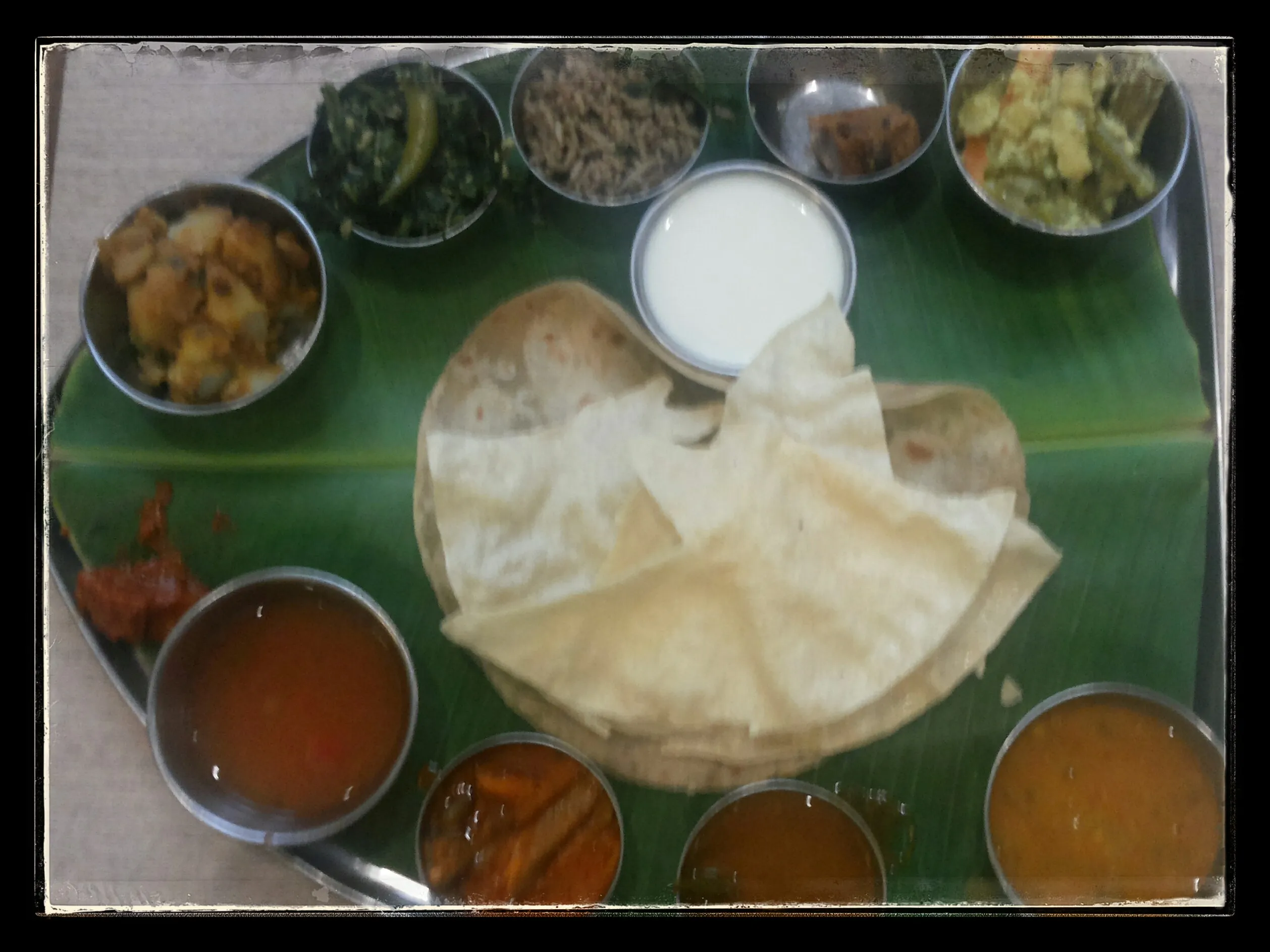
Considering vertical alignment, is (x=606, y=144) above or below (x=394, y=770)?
above

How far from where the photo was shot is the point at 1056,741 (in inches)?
65.8

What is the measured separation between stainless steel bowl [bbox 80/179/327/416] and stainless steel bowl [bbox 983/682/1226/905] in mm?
1701

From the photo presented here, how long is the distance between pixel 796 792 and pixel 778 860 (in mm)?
135

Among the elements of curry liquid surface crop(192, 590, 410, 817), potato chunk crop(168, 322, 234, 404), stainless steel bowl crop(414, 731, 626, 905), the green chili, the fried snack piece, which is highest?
the green chili

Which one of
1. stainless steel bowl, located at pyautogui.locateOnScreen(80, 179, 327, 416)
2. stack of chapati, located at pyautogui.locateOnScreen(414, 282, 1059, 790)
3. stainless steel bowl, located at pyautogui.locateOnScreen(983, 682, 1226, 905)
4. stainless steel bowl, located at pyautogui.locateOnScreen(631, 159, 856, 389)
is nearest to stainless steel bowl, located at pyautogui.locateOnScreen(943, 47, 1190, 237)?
stainless steel bowl, located at pyautogui.locateOnScreen(631, 159, 856, 389)

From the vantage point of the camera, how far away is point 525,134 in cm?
179

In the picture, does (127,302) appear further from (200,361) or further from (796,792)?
(796,792)

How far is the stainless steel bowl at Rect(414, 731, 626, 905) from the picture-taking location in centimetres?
163

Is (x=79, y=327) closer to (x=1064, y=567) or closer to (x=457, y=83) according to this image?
(x=457, y=83)

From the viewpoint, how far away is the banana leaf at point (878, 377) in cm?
170

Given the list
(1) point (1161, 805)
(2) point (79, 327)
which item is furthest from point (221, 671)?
(1) point (1161, 805)

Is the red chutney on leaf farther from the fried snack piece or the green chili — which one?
the fried snack piece

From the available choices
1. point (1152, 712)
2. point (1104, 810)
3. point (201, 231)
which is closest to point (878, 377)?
point (1152, 712)

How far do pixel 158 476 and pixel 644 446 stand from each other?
1.07 m
